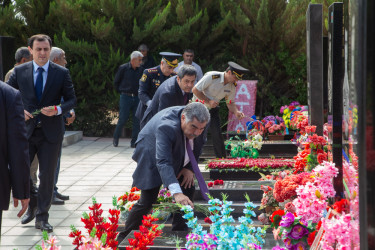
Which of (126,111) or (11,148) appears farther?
(126,111)

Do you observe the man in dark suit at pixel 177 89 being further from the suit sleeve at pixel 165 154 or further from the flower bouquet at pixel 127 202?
the suit sleeve at pixel 165 154

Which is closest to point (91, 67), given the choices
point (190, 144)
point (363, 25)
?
point (190, 144)

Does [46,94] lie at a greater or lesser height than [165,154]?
greater

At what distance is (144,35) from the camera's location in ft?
44.9

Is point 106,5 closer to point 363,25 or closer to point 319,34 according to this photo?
point 319,34

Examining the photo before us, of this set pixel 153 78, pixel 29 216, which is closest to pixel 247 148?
pixel 153 78

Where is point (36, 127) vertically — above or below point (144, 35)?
below

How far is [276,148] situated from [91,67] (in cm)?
541

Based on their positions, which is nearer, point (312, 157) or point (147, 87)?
point (312, 157)

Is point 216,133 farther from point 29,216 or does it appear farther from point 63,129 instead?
point 29,216

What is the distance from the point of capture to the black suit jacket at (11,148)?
382 centimetres

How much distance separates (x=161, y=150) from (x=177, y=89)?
2.29 m

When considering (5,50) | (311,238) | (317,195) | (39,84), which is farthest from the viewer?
(39,84)

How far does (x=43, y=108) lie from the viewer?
19.2 feet
